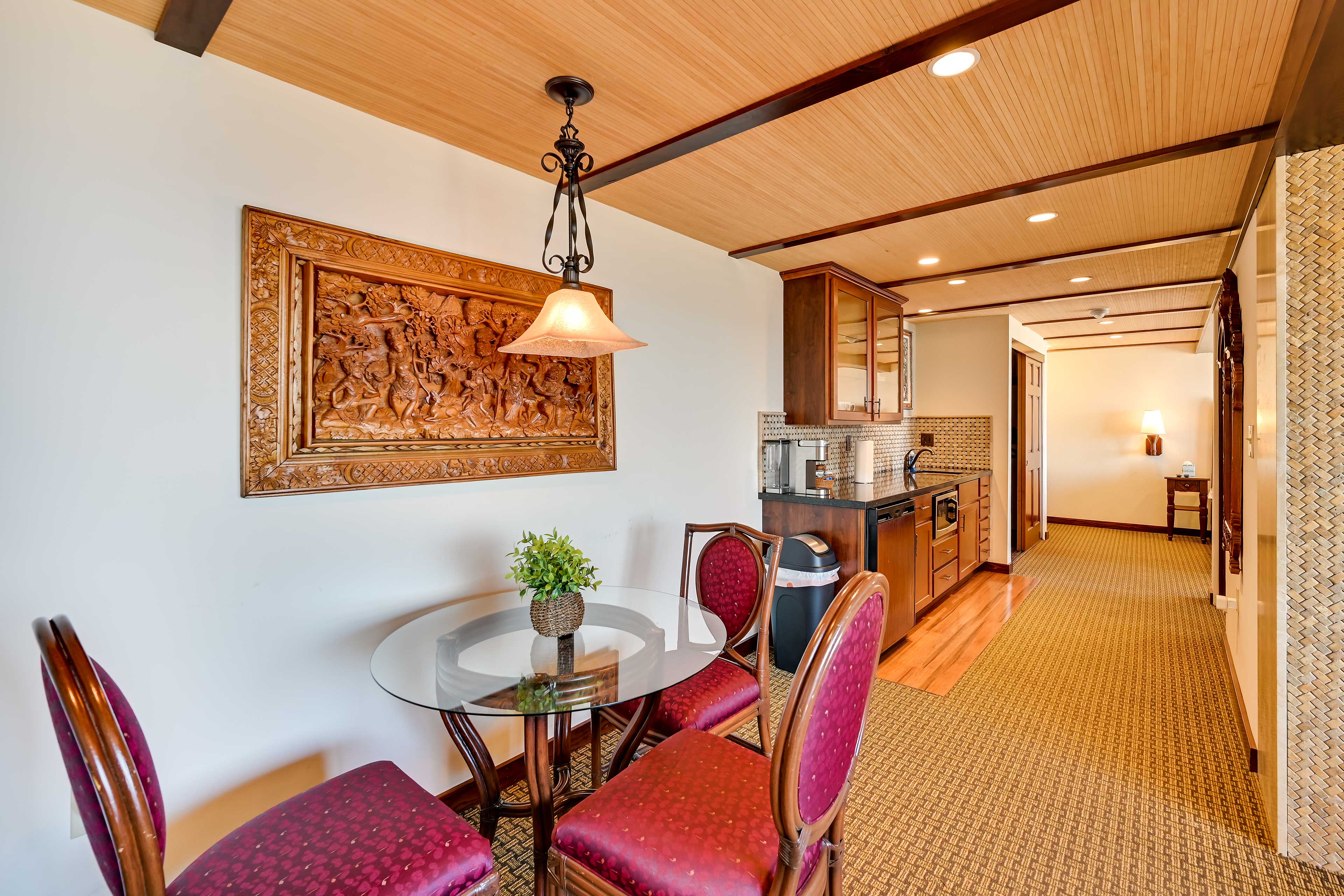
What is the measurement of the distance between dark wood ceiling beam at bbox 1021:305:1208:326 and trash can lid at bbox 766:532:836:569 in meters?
3.09

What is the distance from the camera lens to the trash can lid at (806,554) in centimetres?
324

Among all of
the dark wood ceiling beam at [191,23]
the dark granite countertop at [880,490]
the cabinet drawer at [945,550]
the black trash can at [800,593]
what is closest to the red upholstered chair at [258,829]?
the dark wood ceiling beam at [191,23]

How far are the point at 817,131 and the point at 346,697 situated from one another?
2.43 meters

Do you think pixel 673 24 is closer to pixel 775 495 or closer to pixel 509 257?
pixel 509 257

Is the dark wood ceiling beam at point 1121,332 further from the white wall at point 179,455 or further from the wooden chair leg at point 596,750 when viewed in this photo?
the white wall at point 179,455

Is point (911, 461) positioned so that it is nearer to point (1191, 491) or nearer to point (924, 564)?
point (924, 564)

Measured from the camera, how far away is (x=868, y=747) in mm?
2512

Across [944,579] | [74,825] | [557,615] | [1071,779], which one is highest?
[557,615]

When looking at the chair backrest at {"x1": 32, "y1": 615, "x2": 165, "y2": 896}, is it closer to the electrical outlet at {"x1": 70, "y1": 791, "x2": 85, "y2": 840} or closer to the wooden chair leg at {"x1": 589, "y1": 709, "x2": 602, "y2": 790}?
the electrical outlet at {"x1": 70, "y1": 791, "x2": 85, "y2": 840}

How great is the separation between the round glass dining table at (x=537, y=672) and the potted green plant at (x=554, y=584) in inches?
2.1

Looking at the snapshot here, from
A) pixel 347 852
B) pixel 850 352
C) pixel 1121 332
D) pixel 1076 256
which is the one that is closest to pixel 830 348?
pixel 850 352

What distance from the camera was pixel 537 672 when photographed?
1.53 metres

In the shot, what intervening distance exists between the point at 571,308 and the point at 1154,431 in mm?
8259

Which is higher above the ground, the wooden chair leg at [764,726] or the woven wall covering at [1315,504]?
the woven wall covering at [1315,504]
